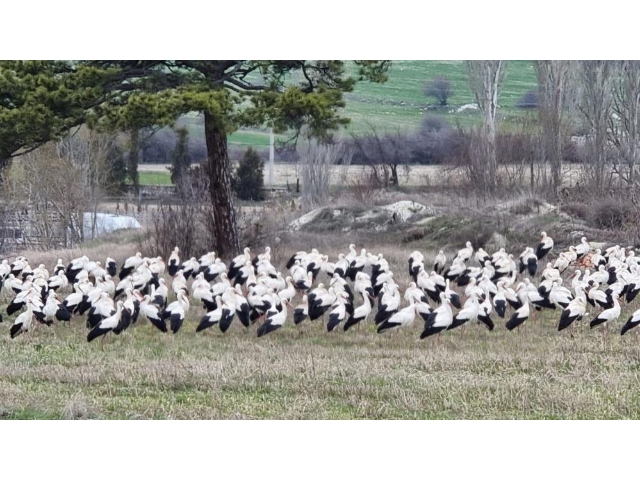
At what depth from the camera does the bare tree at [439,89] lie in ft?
45.4

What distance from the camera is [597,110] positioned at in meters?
14.1

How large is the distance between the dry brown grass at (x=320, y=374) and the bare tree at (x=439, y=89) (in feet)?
8.62

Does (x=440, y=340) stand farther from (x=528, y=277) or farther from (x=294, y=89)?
(x=294, y=89)

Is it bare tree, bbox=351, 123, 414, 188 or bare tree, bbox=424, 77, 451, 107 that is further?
bare tree, bbox=351, 123, 414, 188

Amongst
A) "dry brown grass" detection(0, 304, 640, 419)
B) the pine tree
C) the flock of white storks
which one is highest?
the pine tree

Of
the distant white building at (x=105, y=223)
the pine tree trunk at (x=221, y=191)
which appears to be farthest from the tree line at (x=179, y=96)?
the distant white building at (x=105, y=223)

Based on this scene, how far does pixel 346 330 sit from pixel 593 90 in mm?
4037

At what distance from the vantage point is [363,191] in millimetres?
14062

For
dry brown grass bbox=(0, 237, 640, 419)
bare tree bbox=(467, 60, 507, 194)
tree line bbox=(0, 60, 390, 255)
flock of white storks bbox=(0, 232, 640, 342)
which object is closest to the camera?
dry brown grass bbox=(0, 237, 640, 419)

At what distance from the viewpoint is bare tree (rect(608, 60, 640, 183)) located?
46.0ft

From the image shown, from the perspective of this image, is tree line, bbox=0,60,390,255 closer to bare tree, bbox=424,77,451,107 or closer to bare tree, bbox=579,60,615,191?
bare tree, bbox=424,77,451,107

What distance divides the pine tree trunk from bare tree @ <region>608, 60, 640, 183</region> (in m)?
4.55

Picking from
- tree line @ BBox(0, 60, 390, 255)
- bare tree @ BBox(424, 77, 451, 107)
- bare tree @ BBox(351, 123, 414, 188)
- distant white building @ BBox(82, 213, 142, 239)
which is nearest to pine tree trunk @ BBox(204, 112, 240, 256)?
tree line @ BBox(0, 60, 390, 255)
